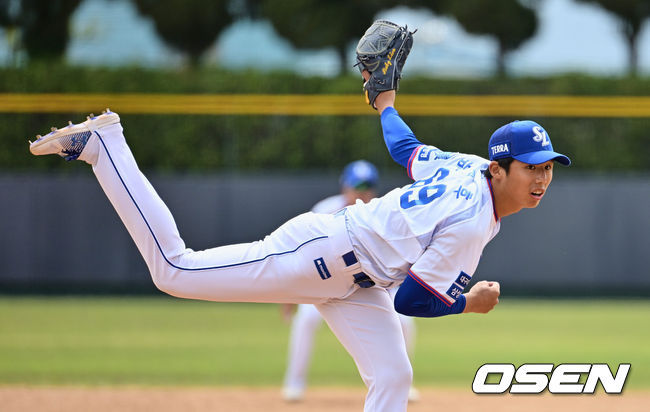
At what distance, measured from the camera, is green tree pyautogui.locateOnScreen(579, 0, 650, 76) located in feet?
58.5

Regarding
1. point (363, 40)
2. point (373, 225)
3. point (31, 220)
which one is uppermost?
point (363, 40)

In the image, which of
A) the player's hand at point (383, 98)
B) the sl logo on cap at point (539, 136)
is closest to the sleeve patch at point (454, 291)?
the sl logo on cap at point (539, 136)

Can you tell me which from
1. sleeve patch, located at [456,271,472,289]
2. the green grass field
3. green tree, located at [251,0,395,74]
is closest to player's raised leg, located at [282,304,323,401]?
the green grass field

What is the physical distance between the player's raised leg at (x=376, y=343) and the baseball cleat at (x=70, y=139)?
51.7 inches

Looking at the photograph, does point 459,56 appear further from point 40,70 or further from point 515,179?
point 515,179

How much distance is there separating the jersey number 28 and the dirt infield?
2.87 m

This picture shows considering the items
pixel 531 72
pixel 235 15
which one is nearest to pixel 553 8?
pixel 531 72

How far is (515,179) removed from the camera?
376 centimetres

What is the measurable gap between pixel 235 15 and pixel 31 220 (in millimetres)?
7629

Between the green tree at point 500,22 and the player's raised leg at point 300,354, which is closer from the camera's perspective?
the player's raised leg at point 300,354

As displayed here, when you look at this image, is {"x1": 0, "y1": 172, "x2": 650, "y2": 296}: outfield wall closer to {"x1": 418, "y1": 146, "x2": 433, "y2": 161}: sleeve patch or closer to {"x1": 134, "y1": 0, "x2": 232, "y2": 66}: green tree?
{"x1": 134, "y1": 0, "x2": 232, "y2": 66}: green tree

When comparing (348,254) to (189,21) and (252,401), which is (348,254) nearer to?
(252,401)

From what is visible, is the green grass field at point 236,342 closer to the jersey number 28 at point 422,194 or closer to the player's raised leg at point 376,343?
the player's raised leg at point 376,343

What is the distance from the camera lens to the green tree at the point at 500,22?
1791cm
